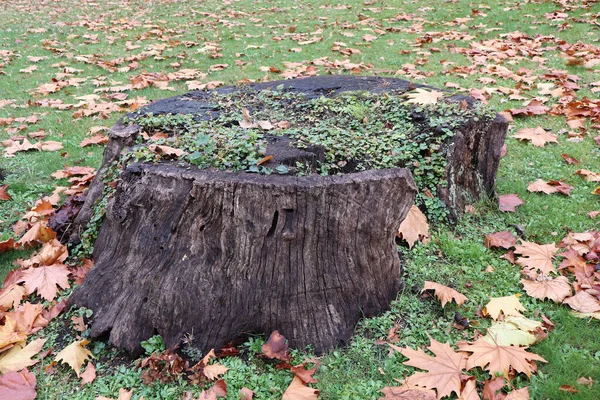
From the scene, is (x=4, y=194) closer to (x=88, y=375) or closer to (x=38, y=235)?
(x=38, y=235)

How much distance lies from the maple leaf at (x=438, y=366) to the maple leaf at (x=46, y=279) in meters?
2.11

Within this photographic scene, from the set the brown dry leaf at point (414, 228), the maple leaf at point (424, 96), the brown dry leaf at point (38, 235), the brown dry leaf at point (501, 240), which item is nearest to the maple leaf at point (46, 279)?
the brown dry leaf at point (38, 235)

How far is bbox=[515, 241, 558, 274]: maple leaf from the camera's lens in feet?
9.87

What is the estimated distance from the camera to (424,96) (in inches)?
142

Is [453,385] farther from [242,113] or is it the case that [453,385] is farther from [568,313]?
[242,113]

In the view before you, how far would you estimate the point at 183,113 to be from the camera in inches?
A: 133

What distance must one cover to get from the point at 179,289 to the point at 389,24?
8128 mm

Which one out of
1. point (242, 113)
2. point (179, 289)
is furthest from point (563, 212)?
point (179, 289)

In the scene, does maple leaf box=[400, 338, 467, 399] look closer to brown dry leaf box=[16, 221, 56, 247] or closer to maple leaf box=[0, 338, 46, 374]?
maple leaf box=[0, 338, 46, 374]

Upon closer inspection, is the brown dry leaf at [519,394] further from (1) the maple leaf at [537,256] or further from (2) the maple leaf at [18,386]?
(2) the maple leaf at [18,386]

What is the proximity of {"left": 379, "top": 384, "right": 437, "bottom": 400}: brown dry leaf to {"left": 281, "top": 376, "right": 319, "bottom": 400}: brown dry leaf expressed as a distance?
1.04ft

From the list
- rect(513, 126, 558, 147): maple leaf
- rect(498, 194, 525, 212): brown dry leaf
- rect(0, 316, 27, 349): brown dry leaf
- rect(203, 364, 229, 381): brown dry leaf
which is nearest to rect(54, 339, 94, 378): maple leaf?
rect(0, 316, 27, 349): brown dry leaf

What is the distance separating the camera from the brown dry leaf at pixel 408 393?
7.09 ft

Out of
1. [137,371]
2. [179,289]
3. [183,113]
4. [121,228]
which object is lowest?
[137,371]
